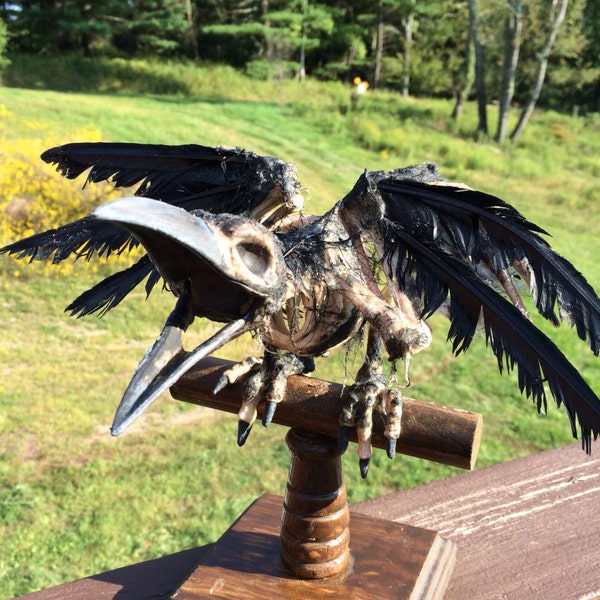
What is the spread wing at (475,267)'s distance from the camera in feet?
3.74

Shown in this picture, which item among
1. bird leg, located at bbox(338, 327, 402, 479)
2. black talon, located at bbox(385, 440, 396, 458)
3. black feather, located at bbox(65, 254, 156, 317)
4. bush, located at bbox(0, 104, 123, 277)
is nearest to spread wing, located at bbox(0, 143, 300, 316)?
black feather, located at bbox(65, 254, 156, 317)

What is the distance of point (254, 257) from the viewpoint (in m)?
1.09

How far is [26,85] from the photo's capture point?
11891 millimetres

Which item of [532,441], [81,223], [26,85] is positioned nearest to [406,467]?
[532,441]

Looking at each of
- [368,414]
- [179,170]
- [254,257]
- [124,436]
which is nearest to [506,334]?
[368,414]

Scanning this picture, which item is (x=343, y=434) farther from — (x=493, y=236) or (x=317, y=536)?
(x=493, y=236)

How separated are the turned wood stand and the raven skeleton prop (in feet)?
0.16

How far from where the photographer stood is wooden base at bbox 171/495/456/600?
141 cm

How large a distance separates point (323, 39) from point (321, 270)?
52.7 feet

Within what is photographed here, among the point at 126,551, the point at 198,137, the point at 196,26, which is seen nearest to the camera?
the point at 126,551

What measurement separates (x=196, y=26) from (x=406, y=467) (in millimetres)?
15016

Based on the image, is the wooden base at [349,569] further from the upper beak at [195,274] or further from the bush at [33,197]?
the bush at [33,197]

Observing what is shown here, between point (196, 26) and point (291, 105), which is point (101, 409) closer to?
point (291, 105)

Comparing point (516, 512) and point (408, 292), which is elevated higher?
point (408, 292)
